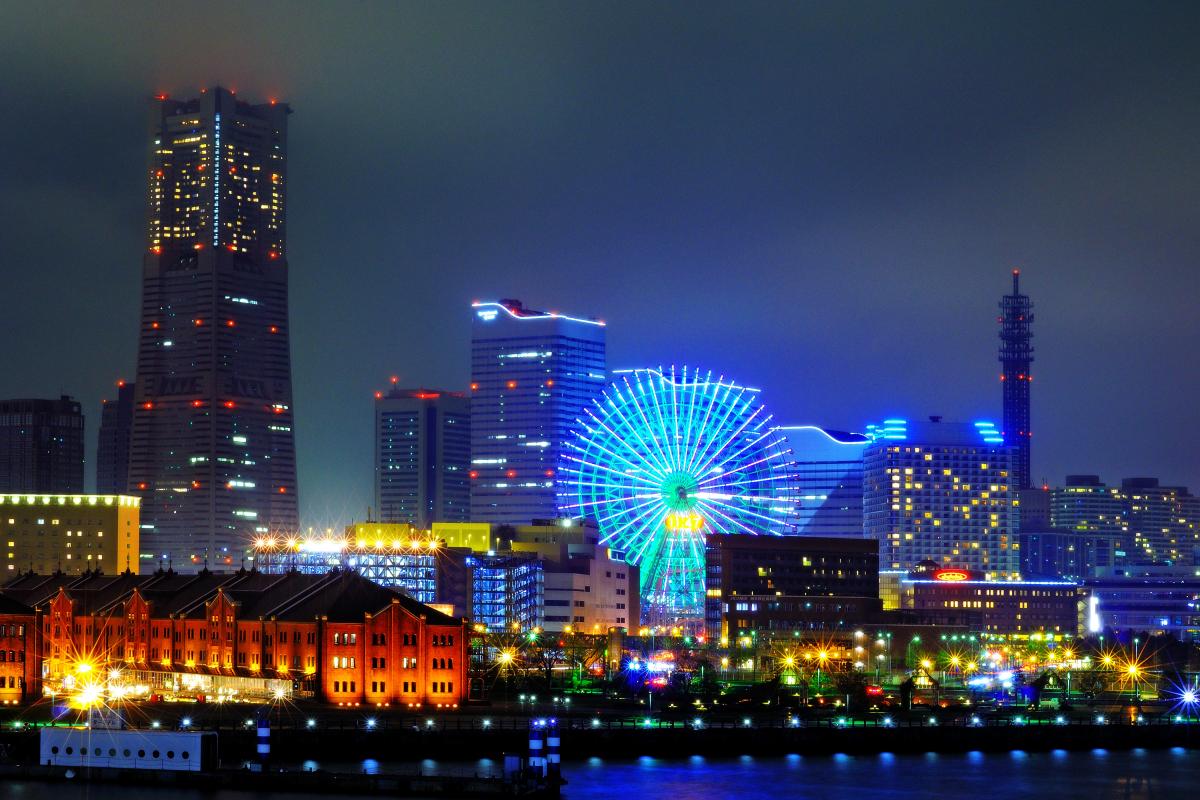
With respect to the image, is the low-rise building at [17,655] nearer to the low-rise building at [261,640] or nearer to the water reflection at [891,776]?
the low-rise building at [261,640]

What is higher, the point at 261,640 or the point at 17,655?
the point at 261,640

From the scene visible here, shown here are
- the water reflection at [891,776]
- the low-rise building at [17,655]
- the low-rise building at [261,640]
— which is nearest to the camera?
the water reflection at [891,776]

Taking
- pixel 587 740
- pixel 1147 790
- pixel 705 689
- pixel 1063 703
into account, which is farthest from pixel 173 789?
pixel 1063 703

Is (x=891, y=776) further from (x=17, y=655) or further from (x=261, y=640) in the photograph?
(x=17, y=655)

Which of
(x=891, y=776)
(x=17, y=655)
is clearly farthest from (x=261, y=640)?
(x=891, y=776)

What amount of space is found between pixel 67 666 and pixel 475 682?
32009mm

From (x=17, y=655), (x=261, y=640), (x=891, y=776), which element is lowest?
(x=891, y=776)

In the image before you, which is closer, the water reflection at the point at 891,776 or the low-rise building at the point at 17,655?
the water reflection at the point at 891,776

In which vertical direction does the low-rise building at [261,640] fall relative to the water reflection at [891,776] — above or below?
above

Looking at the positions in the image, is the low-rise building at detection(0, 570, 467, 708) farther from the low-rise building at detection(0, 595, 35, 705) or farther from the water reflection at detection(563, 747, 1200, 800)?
the water reflection at detection(563, 747, 1200, 800)

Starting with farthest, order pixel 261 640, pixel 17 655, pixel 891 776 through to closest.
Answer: pixel 17 655 < pixel 261 640 < pixel 891 776

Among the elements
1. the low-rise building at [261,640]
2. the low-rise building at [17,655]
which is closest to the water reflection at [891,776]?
the low-rise building at [261,640]

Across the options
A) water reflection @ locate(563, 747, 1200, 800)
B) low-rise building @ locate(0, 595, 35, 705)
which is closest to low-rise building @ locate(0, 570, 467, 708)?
low-rise building @ locate(0, 595, 35, 705)

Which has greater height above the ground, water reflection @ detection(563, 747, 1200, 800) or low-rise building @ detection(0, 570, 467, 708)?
low-rise building @ detection(0, 570, 467, 708)
